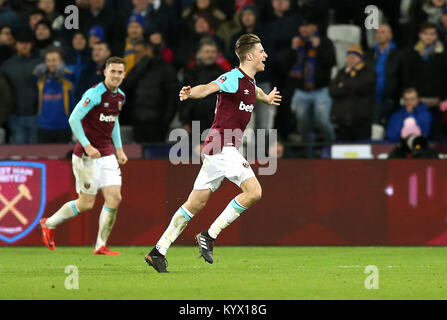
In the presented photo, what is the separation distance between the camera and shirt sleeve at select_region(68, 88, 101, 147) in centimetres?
1249

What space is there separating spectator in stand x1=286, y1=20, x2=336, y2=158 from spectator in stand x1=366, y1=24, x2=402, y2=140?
71cm

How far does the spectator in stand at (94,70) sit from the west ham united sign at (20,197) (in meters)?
2.12

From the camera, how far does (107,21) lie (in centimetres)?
1772

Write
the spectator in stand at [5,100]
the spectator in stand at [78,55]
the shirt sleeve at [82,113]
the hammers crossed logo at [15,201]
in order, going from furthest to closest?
the spectator in stand at [78,55] → the spectator in stand at [5,100] → the hammers crossed logo at [15,201] → the shirt sleeve at [82,113]

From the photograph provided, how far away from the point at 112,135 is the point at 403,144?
444 centimetres

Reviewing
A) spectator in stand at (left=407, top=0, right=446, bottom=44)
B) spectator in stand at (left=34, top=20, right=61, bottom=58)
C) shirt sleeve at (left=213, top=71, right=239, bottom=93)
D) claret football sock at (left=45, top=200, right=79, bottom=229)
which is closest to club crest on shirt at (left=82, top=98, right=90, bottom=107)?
claret football sock at (left=45, top=200, right=79, bottom=229)

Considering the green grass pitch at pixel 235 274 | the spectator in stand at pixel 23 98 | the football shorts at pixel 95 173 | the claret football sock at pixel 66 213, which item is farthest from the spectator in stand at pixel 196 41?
the claret football sock at pixel 66 213

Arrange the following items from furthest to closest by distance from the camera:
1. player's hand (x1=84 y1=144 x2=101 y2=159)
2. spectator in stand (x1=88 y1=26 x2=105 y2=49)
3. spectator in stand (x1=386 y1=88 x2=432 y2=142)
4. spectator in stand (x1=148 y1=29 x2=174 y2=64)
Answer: spectator in stand (x1=88 y1=26 x2=105 y2=49), spectator in stand (x1=148 y1=29 x2=174 y2=64), spectator in stand (x1=386 y1=88 x2=432 y2=142), player's hand (x1=84 y1=144 x2=101 y2=159)

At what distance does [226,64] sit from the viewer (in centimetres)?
1633

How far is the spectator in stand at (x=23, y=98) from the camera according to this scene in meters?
16.8
